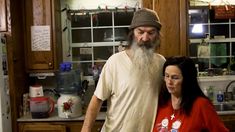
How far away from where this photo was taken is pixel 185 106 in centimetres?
174

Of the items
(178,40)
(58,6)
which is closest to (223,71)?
(178,40)

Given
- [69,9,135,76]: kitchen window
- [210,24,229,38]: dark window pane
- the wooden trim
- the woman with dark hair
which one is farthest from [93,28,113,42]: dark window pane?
the woman with dark hair

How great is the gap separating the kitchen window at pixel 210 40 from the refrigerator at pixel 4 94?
223cm

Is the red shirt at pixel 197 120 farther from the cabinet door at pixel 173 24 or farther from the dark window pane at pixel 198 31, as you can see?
the dark window pane at pixel 198 31

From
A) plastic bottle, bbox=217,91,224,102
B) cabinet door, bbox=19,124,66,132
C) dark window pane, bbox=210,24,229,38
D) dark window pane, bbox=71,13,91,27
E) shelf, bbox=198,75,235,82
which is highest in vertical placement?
dark window pane, bbox=71,13,91,27

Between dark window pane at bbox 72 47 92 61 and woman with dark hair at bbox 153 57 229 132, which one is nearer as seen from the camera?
woman with dark hair at bbox 153 57 229 132

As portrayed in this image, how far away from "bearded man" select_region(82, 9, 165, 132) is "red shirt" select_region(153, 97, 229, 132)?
179mm

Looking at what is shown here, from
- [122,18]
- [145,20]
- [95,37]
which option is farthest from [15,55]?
[145,20]

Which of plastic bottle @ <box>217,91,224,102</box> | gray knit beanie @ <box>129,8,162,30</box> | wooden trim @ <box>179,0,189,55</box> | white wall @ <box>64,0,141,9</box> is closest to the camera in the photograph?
gray knit beanie @ <box>129,8,162,30</box>

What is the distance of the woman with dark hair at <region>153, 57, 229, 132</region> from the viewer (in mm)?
1691

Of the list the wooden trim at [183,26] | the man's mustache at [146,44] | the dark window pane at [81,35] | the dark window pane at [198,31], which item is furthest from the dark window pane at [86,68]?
the man's mustache at [146,44]

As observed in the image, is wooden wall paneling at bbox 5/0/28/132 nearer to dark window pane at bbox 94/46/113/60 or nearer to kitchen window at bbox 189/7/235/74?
dark window pane at bbox 94/46/113/60

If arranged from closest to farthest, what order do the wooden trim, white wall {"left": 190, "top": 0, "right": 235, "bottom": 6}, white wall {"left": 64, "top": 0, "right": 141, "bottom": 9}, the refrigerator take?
the refrigerator, the wooden trim, white wall {"left": 64, "top": 0, "right": 141, "bottom": 9}, white wall {"left": 190, "top": 0, "right": 235, "bottom": 6}

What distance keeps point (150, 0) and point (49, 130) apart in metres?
1.66
